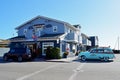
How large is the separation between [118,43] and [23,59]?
2184 inches

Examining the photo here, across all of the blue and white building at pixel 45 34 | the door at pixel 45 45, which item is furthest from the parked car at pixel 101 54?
the door at pixel 45 45

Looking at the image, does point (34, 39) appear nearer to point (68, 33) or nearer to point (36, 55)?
point (36, 55)

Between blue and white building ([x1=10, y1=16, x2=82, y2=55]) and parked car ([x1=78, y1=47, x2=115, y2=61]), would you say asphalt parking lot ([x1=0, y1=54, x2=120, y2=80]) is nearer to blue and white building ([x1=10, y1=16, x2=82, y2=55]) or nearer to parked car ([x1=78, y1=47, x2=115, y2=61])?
parked car ([x1=78, y1=47, x2=115, y2=61])

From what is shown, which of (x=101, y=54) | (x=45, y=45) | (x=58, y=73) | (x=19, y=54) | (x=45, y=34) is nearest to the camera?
(x=58, y=73)

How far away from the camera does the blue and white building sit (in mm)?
33513

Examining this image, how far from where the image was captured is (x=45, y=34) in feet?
120

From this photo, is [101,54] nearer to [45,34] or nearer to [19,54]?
[19,54]

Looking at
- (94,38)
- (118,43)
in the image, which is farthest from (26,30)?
(118,43)

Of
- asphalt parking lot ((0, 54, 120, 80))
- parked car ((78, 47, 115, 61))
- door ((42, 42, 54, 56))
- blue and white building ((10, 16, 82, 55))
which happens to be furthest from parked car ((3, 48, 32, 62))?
asphalt parking lot ((0, 54, 120, 80))

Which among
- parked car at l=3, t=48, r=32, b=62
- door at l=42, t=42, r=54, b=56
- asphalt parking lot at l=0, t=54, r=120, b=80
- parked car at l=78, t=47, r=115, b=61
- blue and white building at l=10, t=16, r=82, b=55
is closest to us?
asphalt parking lot at l=0, t=54, r=120, b=80

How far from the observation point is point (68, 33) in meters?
37.5

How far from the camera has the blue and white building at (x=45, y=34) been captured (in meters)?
33.5

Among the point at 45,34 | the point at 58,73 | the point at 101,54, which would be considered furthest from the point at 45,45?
the point at 58,73

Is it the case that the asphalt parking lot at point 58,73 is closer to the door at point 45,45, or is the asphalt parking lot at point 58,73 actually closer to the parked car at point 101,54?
the parked car at point 101,54
